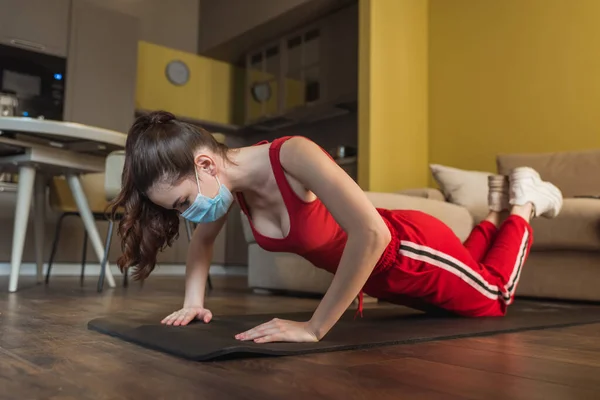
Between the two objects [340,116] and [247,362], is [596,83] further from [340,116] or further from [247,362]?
[247,362]

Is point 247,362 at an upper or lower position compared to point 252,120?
lower

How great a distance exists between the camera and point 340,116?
4789 millimetres

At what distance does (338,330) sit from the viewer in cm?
129

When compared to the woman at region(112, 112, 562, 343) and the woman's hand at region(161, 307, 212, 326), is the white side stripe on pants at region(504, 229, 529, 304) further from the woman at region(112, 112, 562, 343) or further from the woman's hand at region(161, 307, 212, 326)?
the woman's hand at region(161, 307, 212, 326)

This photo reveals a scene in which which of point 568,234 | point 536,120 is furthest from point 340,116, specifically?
point 568,234

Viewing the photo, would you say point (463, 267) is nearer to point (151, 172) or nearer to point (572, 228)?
point (151, 172)

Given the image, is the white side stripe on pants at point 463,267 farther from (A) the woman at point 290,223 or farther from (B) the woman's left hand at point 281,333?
(B) the woman's left hand at point 281,333

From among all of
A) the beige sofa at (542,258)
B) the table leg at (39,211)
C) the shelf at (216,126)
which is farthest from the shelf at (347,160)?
the table leg at (39,211)

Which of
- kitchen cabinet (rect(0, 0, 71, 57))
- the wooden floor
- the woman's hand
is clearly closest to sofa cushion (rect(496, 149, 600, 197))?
the wooden floor

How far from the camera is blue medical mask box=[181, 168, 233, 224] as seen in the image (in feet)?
3.74

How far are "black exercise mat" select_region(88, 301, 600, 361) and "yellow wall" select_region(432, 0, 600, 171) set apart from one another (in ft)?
6.47

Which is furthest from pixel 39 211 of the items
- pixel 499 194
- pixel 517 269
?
pixel 517 269

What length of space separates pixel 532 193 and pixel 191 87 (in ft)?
13.4

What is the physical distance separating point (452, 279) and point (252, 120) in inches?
156
